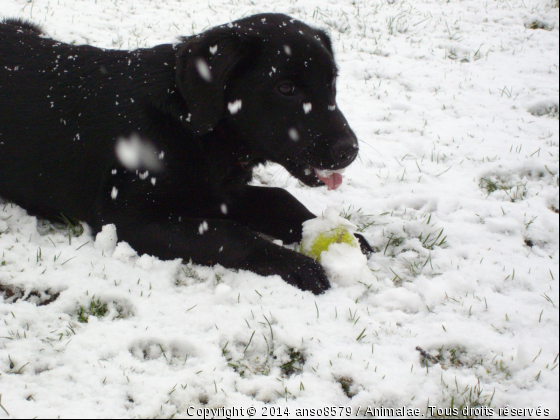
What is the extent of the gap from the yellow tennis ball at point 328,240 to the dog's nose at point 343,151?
1.16 feet

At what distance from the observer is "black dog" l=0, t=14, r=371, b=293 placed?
92.8 inches

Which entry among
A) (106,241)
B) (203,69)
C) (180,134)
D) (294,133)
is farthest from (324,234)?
(106,241)

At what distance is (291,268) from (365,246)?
55 centimetres

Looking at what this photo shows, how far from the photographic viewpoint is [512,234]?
2799 mm

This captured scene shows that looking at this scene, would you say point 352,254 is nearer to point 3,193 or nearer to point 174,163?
point 174,163

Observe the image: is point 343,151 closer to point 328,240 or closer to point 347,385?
point 328,240

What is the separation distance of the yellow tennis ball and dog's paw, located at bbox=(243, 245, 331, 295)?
14cm

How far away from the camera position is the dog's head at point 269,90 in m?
2.32

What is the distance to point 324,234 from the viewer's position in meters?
2.48

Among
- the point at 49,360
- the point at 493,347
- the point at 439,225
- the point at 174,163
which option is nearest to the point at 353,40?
the point at 439,225

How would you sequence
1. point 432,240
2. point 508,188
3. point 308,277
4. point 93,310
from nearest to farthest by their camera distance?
point 93,310 < point 308,277 < point 432,240 < point 508,188

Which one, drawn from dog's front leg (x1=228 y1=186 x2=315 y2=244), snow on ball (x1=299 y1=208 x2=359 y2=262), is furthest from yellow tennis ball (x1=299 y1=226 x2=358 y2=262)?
dog's front leg (x1=228 y1=186 x2=315 y2=244)

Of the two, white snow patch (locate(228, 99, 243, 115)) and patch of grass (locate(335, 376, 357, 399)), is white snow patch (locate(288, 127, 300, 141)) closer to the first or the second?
white snow patch (locate(228, 99, 243, 115))

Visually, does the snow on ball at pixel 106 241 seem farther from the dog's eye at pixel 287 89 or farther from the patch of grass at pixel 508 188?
the patch of grass at pixel 508 188
